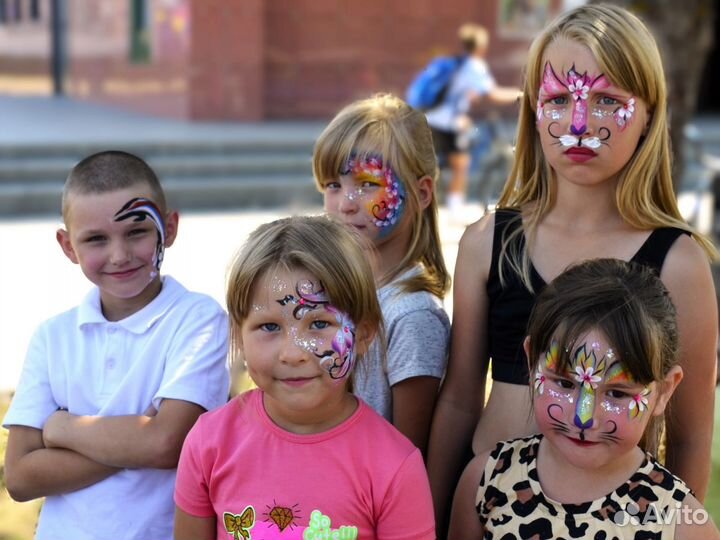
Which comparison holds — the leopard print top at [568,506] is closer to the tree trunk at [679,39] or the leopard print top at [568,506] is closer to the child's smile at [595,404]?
the child's smile at [595,404]

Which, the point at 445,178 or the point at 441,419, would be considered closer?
the point at 441,419

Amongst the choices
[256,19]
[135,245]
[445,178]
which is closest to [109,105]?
[256,19]

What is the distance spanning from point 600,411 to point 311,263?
0.72 meters

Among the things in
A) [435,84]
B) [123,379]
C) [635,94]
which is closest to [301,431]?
Answer: [123,379]

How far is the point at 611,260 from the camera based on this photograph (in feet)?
7.82

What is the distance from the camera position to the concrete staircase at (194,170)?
11074 mm

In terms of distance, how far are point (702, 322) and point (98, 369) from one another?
1.57 meters

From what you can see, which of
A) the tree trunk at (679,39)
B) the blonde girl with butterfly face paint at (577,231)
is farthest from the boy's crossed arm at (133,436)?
the tree trunk at (679,39)

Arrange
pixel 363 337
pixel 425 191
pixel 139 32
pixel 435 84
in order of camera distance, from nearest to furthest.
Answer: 1. pixel 363 337
2. pixel 425 191
3. pixel 435 84
4. pixel 139 32

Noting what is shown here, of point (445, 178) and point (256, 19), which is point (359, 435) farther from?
point (256, 19)

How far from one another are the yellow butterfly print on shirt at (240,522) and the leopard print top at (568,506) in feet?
1.78

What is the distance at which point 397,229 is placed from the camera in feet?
9.94

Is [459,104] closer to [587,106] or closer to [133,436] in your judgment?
[587,106]

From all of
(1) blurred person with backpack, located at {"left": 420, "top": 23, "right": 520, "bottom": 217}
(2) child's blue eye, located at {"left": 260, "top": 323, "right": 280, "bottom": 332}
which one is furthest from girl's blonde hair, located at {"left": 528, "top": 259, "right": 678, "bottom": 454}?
(1) blurred person with backpack, located at {"left": 420, "top": 23, "right": 520, "bottom": 217}
